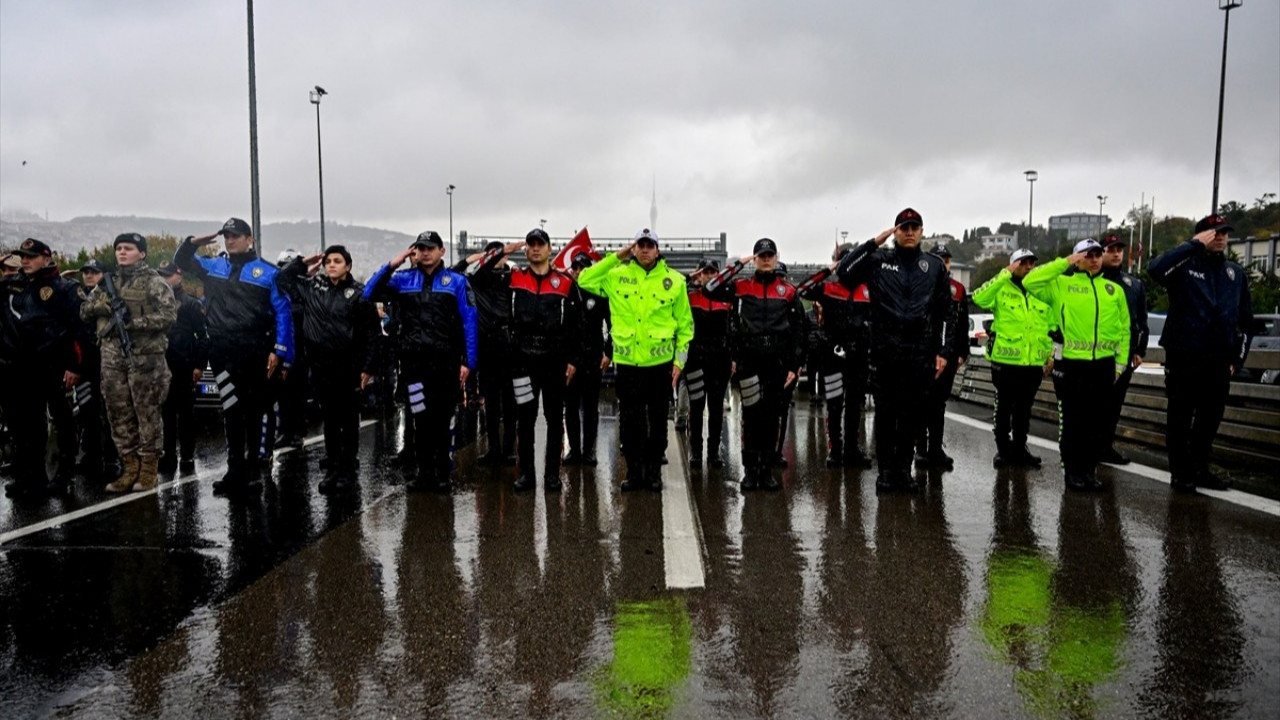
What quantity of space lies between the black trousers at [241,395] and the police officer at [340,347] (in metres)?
A: 0.50

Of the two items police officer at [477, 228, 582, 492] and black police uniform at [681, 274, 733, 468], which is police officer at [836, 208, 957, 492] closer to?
black police uniform at [681, 274, 733, 468]

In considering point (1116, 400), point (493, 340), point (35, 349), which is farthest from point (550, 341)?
point (1116, 400)

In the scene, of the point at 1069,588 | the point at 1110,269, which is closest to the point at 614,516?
the point at 1069,588

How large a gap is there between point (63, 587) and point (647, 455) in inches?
160

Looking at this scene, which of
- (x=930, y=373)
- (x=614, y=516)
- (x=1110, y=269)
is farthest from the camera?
(x=1110, y=269)

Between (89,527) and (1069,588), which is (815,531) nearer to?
(1069,588)

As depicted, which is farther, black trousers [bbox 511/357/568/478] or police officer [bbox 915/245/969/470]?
police officer [bbox 915/245/969/470]

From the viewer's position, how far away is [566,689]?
3.15 m

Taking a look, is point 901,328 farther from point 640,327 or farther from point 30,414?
point 30,414

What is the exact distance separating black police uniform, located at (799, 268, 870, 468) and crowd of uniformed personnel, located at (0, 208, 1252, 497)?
117 cm

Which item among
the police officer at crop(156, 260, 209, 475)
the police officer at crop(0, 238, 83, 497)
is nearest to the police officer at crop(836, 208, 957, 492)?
the police officer at crop(156, 260, 209, 475)

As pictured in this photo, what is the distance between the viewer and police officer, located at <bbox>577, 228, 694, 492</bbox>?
6.68 metres

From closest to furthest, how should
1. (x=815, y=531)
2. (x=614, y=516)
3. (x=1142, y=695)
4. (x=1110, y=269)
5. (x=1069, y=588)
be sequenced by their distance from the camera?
(x=1142, y=695), (x=1069, y=588), (x=815, y=531), (x=614, y=516), (x=1110, y=269)

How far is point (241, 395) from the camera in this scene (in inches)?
276
